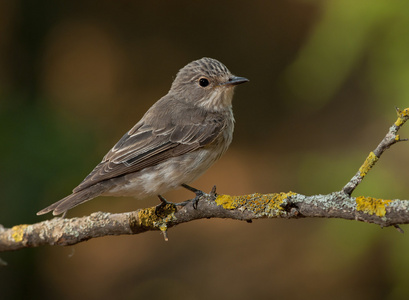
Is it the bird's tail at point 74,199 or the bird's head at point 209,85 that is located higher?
the bird's head at point 209,85

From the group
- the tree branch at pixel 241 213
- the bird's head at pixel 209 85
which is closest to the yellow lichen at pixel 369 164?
the tree branch at pixel 241 213

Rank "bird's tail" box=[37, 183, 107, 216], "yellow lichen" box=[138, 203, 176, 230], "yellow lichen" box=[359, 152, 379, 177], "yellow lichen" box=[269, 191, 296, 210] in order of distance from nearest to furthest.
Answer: "yellow lichen" box=[359, 152, 379, 177] → "yellow lichen" box=[269, 191, 296, 210] → "yellow lichen" box=[138, 203, 176, 230] → "bird's tail" box=[37, 183, 107, 216]

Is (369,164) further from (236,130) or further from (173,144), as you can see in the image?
(236,130)

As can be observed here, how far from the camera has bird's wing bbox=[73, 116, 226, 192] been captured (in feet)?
12.5

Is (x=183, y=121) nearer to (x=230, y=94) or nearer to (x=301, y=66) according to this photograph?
(x=230, y=94)

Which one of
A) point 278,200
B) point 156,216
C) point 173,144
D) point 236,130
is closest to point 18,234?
point 156,216

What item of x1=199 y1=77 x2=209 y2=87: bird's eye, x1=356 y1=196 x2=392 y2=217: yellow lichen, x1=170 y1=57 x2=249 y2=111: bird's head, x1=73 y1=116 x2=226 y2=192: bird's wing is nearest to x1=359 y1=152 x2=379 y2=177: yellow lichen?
x1=356 y1=196 x2=392 y2=217: yellow lichen

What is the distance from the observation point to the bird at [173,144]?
3.79 metres

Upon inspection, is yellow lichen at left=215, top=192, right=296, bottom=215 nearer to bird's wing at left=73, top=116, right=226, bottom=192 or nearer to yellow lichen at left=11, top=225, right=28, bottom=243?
bird's wing at left=73, top=116, right=226, bottom=192

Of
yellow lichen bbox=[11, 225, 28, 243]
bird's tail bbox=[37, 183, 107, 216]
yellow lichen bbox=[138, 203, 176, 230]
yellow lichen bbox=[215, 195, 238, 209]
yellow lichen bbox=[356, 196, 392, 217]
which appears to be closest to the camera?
yellow lichen bbox=[356, 196, 392, 217]

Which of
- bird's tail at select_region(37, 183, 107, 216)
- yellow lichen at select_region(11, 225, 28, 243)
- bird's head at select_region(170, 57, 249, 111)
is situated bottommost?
yellow lichen at select_region(11, 225, 28, 243)

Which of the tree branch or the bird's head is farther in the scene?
the bird's head

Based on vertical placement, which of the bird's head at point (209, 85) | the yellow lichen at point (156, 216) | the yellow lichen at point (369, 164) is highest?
the bird's head at point (209, 85)

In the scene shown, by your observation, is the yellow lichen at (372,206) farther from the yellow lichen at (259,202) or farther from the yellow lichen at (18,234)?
the yellow lichen at (18,234)
